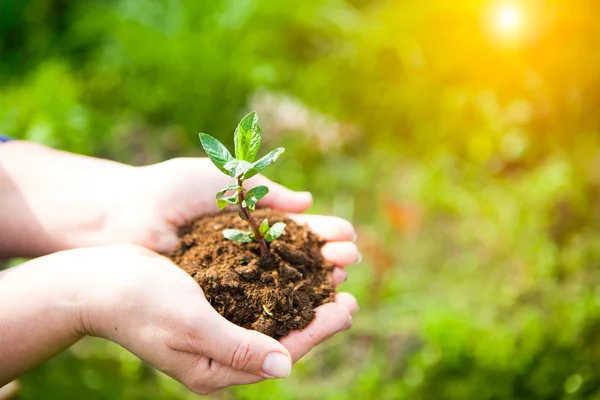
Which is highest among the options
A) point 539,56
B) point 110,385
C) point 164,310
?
point 539,56

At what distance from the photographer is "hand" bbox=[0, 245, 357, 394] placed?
1.51 meters

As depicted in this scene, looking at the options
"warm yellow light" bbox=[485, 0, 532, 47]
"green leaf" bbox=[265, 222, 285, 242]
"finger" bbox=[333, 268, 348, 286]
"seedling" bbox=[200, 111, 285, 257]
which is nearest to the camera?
"seedling" bbox=[200, 111, 285, 257]

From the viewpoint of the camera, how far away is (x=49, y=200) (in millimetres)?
2119

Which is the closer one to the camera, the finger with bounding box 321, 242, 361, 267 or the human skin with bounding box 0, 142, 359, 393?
the human skin with bounding box 0, 142, 359, 393

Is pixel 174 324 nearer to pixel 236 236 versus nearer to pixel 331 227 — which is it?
pixel 236 236

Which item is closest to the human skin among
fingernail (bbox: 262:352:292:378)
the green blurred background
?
fingernail (bbox: 262:352:292:378)

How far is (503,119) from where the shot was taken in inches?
144

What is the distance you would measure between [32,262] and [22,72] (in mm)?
3060

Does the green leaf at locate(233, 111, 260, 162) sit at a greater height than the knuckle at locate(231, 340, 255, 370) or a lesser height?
greater

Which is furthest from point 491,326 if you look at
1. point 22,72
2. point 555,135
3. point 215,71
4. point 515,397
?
point 22,72

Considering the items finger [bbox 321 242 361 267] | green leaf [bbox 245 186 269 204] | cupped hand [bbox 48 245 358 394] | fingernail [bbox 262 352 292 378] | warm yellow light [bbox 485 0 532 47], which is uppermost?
warm yellow light [bbox 485 0 532 47]

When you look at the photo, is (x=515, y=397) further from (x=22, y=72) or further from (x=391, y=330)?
(x=22, y=72)

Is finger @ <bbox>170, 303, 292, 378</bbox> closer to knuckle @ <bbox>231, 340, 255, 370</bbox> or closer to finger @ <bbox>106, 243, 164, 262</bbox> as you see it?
knuckle @ <bbox>231, 340, 255, 370</bbox>

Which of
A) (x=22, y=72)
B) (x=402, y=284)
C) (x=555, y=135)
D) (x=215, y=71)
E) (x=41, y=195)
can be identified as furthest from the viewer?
(x=22, y=72)
